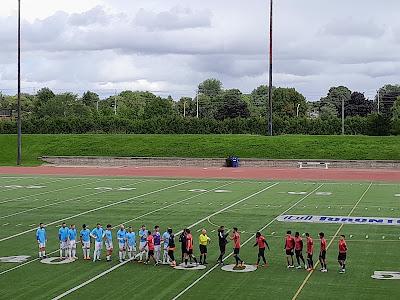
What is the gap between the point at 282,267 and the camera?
21688 millimetres

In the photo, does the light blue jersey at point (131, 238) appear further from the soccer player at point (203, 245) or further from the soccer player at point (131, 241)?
the soccer player at point (203, 245)

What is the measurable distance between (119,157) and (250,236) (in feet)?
142

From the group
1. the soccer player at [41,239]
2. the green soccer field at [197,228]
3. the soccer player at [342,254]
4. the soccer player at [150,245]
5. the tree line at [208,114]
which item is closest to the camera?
the green soccer field at [197,228]

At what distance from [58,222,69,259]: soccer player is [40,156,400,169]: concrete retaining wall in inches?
1671

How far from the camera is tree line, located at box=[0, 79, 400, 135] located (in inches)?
3858

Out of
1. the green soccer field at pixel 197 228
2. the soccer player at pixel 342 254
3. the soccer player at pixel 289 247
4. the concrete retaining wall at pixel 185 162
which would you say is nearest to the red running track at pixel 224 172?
the concrete retaining wall at pixel 185 162

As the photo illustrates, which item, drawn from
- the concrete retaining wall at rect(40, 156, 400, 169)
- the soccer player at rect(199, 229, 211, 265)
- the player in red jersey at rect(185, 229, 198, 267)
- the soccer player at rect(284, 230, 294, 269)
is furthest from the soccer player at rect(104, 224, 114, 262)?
the concrete retaining wall at rect(40, 156, 400, 169)

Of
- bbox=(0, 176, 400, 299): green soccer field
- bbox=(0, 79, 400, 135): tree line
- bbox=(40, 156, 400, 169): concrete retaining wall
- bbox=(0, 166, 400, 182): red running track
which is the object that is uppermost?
bbox=(0, 79, 400, 135): tree line

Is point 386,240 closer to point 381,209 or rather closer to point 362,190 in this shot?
point 381,209

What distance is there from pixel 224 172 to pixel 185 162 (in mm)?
8517

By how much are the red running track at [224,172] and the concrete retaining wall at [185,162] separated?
2.20 meters

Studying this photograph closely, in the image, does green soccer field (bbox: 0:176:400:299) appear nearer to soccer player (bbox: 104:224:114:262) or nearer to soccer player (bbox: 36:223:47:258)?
soccer player (bbox: 104:224:114:262)

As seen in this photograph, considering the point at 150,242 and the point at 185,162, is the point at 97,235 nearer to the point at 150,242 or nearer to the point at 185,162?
the point at 150,242

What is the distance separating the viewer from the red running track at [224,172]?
2116 inches
